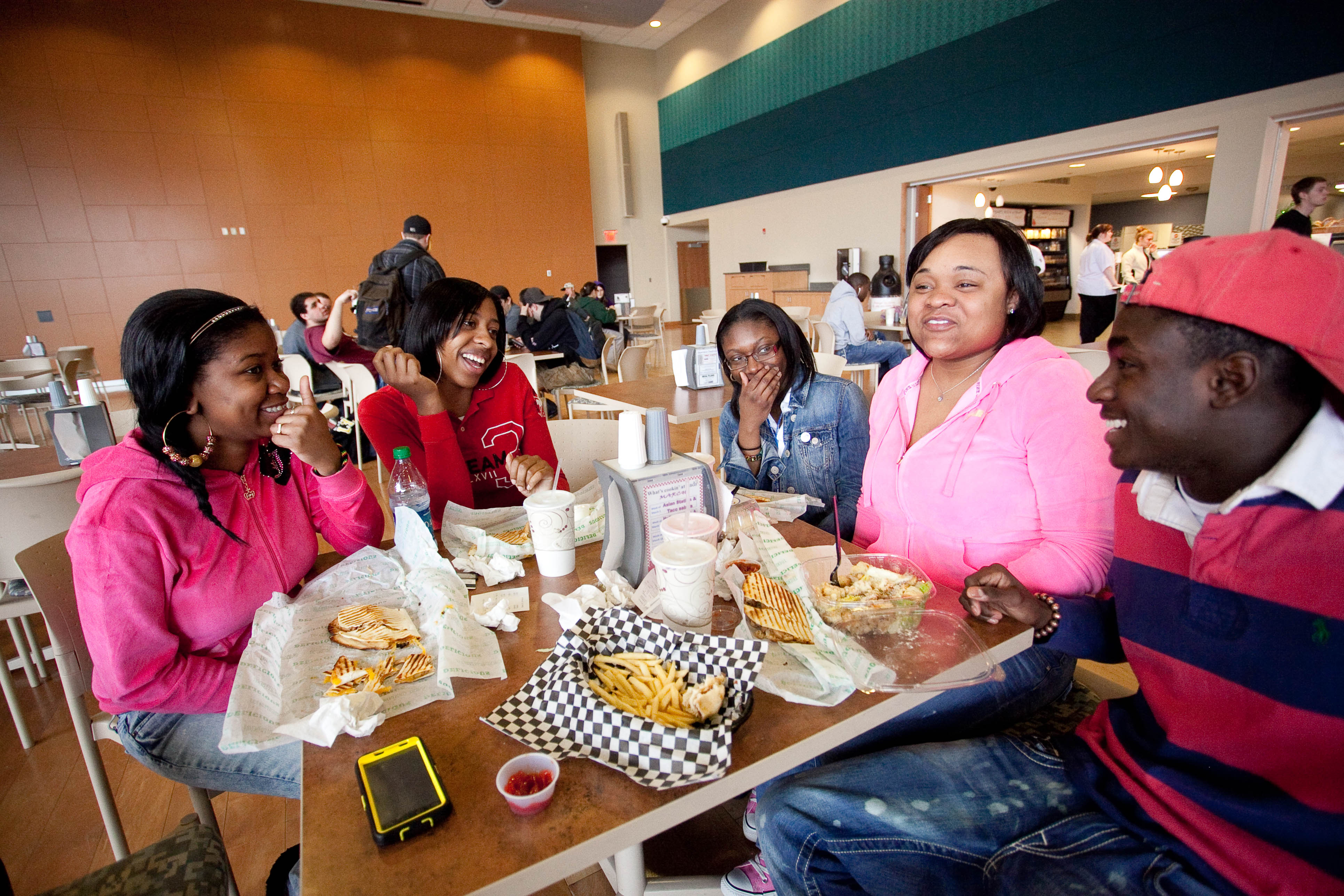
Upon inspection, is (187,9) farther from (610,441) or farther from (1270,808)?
(1270,808)

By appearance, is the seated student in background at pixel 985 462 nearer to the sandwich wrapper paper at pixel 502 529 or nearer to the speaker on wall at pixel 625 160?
the sandwich wrapper paper at pixel 502 529

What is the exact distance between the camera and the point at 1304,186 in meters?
5.09

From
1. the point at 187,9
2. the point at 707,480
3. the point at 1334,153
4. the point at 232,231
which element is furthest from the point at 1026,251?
the point at 1334,153

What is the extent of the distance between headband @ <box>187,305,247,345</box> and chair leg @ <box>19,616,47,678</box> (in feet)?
6.57

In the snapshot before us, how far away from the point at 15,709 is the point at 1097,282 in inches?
391

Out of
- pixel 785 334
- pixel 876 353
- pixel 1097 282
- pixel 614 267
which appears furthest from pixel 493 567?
pixel 614 267

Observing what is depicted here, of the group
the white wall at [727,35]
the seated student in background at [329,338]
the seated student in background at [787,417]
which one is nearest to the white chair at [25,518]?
the seated student in background at [787,417]

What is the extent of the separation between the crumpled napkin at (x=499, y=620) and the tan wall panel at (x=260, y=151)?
9682mm

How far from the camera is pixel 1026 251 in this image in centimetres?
142

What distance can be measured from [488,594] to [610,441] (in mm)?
1091

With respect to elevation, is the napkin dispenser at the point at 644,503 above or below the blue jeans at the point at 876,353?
above

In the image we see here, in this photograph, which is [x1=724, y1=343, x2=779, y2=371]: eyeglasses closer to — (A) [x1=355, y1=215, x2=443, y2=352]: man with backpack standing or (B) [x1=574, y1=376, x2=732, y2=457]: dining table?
(B) [x1=574, y1=376, x2=732, y2=457]: dining table

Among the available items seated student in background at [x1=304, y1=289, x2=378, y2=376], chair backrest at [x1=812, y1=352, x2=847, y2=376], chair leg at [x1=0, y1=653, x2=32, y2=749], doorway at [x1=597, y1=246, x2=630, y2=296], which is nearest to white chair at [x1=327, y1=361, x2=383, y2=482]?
seated student in background at [x1=304, y1=289, x2=378, y2=376]

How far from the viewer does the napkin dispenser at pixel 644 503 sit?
3.81ft
